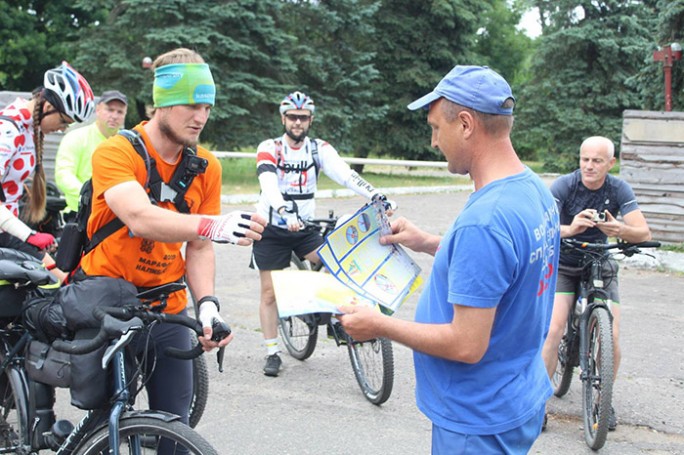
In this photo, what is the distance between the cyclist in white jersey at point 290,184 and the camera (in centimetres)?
652

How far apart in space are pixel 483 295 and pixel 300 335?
4.67m

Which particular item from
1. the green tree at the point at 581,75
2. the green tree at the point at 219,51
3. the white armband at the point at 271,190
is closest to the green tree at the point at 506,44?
the green tree at the point at 581,75

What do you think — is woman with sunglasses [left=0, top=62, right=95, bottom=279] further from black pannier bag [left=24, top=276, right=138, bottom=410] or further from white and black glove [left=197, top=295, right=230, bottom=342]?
white and black glove [left=197, top=295, right=230, bottom=342]

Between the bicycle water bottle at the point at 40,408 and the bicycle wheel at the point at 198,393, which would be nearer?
the bicycle water bottle at the point at 40,408

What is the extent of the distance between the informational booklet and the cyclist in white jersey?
3064mm

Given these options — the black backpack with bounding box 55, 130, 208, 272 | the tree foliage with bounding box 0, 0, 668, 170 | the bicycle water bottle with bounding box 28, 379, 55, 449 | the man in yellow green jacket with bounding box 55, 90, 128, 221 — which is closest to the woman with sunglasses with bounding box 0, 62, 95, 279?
the bicycle water bottle with bounding box 28, 379, 55, 449

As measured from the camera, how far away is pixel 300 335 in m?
6.88

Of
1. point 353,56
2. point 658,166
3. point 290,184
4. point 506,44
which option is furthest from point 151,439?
point 506,44

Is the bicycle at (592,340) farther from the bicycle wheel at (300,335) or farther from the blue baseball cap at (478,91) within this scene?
the blue baseball cap at (478,91)

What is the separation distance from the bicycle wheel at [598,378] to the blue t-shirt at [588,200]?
0.55m

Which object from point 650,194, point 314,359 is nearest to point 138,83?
point 650,194

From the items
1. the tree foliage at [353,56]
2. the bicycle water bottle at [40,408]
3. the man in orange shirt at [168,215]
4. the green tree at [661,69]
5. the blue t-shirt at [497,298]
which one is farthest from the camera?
the tree foliage at [353,56]

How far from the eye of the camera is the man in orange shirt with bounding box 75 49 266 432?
3.02m

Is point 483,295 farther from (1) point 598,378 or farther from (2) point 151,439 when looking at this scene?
(1) point 598,378
